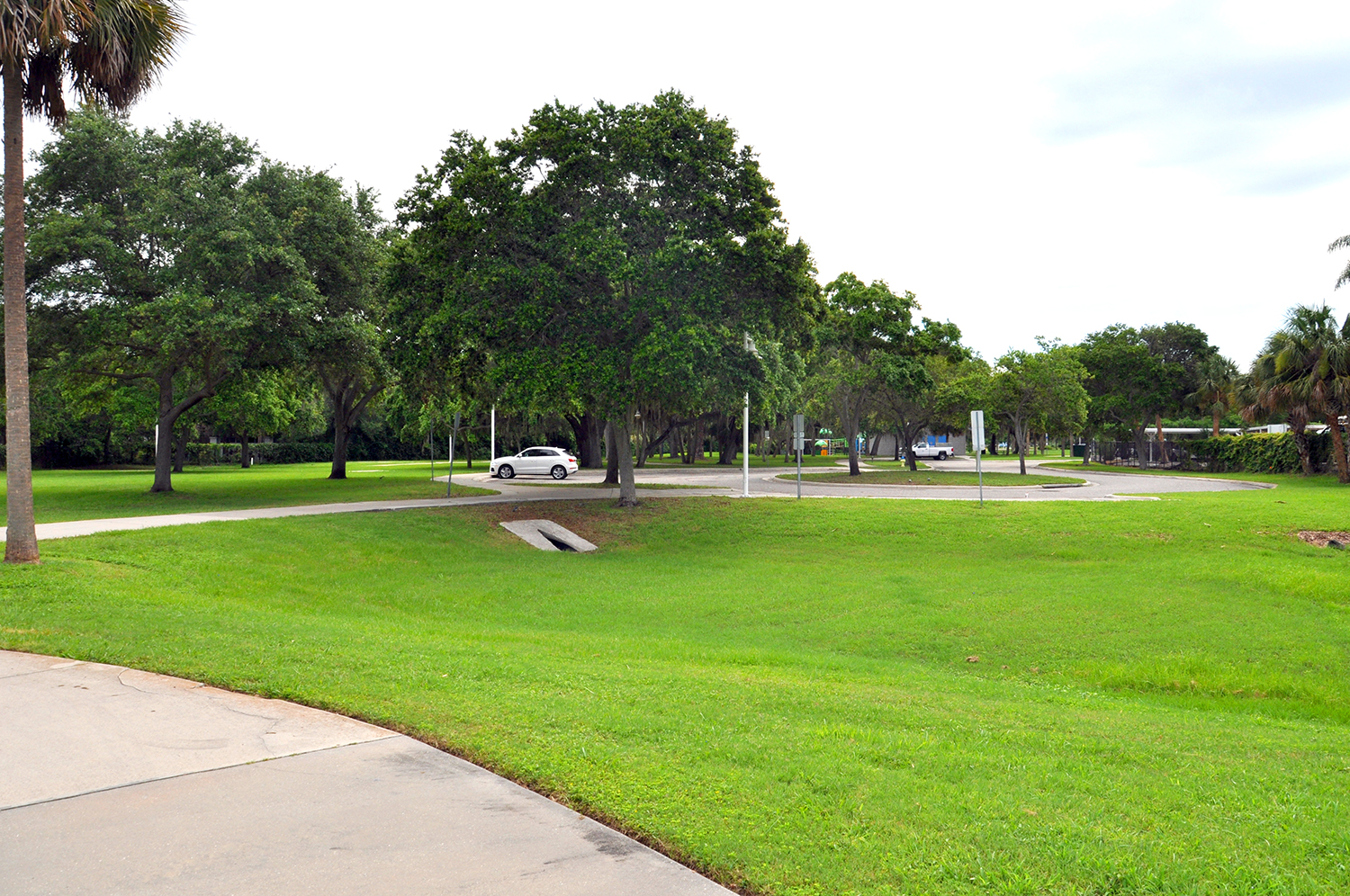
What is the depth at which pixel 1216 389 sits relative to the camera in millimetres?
59844

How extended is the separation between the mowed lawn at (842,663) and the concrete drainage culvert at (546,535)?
0.83 metres

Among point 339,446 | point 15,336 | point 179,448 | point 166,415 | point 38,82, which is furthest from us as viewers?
point 179,448

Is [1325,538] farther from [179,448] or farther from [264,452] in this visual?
[264,452]

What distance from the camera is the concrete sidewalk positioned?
3.83 metres

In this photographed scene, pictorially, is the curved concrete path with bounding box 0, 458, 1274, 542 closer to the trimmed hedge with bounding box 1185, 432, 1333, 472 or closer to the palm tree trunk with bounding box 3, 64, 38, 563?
the palm tree trunk with bounding box 3, 64, 38, 563

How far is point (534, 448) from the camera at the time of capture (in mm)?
44125

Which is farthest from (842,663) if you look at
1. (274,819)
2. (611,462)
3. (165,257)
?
(611,462)

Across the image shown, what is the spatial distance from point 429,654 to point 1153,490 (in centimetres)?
3241

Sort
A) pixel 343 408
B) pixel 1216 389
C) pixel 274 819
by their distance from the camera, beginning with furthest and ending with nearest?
pixel 1216 389
pixel 343 408
pixel 274 819

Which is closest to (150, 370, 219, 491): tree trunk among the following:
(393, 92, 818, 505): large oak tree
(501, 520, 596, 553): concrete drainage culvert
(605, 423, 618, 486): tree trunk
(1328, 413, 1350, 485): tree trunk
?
(393, 92, 818, 505): large oak tree

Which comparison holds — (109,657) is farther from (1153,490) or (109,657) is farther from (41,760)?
(1153,490)

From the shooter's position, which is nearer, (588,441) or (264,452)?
(588,441)

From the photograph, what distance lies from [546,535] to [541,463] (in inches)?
839

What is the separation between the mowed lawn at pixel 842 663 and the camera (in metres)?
4.36
